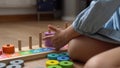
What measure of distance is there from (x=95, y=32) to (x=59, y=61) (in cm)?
15

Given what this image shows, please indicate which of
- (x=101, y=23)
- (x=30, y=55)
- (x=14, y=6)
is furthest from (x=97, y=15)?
(x=14, y=6)

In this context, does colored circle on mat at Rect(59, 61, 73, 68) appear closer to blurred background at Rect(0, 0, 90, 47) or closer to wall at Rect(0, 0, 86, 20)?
blurred background at Rect(0, 0, 90, 47)

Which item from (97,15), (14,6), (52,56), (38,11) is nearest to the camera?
(97,15)

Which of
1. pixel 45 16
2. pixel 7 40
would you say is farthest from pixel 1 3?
pixel 7 40

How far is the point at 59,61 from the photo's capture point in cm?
→ 73

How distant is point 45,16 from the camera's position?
2.28 meters

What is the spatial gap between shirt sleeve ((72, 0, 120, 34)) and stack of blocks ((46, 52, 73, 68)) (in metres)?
0.12

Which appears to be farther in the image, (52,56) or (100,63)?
(52,56)

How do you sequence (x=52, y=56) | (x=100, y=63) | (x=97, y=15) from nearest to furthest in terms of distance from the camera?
1. (x=100, y=63)
2. (x=97, y=15)
3. (x=52, y=56)

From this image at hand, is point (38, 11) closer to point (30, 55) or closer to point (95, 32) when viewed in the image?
point (30, 55)

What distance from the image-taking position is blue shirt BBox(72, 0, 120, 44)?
64 centimetres

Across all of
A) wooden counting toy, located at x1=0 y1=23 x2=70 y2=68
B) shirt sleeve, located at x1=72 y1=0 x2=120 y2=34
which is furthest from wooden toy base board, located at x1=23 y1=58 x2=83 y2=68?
shirt sleeve, located at x1=72 y1=0 x2=120 y2=34

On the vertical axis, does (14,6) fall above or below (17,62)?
above

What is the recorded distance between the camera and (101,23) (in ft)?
2.15
